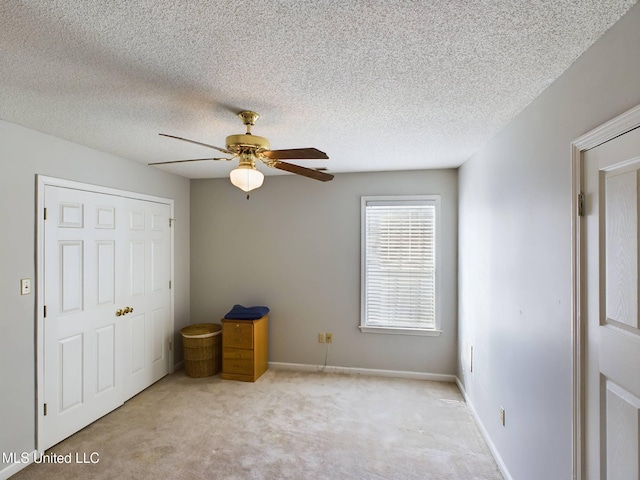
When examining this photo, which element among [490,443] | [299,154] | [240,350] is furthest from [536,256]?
[240,350]

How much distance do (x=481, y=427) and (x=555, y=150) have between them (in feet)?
7.58

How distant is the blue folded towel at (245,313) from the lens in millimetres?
3787

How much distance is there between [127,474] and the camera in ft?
7.39

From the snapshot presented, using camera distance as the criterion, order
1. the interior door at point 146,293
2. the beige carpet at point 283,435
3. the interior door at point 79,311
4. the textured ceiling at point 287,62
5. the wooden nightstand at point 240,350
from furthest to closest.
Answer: the wooden nightstand at point 240,350, the interior door at point 146,293, the interior door at point 79,311, the beige carpet at point 283,435, the textured ceiling at point 287,62

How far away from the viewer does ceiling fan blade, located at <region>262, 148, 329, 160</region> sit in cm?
183

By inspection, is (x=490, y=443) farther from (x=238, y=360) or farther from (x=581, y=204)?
(x=238, y=360)

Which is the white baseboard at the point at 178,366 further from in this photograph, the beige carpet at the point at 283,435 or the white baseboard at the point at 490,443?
the white baseboard at the point at 490,443

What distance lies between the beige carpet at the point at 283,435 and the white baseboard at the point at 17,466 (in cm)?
4

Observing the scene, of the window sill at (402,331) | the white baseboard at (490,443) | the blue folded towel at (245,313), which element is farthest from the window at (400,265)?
the blue folded towel at (245,313)

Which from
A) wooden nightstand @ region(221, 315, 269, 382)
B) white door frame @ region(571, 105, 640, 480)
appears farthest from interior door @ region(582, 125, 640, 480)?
wooden nightstand @ region(221, 315, 269, 382)

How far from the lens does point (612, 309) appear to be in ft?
4.14

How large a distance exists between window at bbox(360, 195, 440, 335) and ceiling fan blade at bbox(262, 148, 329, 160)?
2.09 meters

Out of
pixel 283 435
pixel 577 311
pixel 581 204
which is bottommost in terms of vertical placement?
pixel 283 435

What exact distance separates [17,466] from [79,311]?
110 cm
